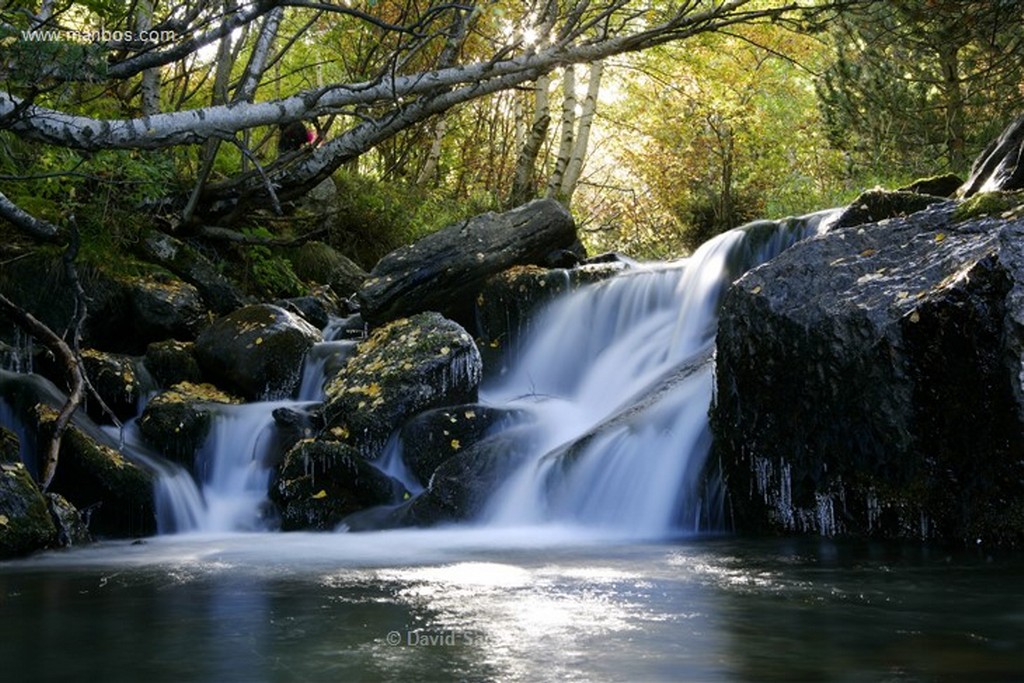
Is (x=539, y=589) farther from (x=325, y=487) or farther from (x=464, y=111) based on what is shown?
(x=464, y=111)

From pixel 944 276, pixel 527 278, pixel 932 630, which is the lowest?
pixel 932 630

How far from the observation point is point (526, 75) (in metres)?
6.00

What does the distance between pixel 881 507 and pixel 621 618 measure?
263 centimetres

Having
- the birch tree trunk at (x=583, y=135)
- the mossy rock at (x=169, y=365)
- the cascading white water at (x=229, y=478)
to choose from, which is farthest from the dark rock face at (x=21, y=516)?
the birch tree trunk at (x=583, y=135)

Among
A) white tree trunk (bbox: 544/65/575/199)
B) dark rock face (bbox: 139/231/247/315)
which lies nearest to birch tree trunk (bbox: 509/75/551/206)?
white tree trunk (bbox: 544/65/575/199)

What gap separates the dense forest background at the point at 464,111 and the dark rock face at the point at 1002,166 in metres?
0.82

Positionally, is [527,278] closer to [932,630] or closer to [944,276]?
[944,276]

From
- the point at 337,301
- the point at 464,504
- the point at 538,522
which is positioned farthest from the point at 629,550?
the point at 337,301

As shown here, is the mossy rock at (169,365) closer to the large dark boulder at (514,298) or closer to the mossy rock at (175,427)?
the mossy rock at (175,427)

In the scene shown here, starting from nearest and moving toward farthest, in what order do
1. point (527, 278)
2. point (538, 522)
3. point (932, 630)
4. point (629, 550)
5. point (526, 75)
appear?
point (932, 630) → point (526, 75) → point (629, 550) → point (538, 522) → point (527, 278)

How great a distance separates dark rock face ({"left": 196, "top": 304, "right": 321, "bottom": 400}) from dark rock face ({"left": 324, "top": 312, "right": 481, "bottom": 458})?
0.70 metres

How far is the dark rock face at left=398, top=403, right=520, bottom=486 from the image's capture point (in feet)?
28.5

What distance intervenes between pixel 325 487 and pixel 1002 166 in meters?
6.12

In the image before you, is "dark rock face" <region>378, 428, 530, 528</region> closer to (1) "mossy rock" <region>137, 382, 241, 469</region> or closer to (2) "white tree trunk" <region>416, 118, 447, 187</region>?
(1) "mossy rock" <region>137, 382, 241, 469</region>
